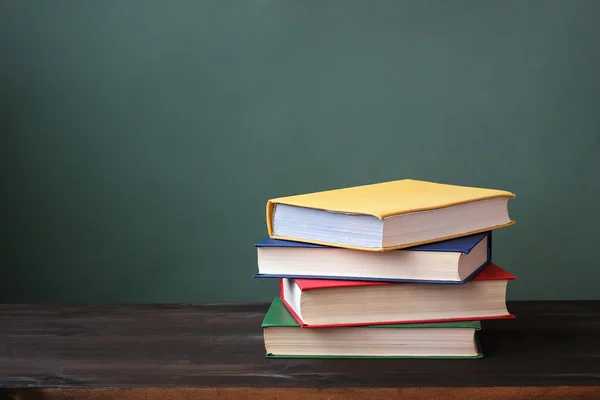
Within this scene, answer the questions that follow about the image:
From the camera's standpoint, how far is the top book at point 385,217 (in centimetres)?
75

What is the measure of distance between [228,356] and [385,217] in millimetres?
243

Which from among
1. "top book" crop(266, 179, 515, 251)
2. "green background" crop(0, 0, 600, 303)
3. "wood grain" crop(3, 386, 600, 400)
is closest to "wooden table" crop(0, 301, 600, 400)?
"wood grain" crop(3, 386, 600, 400)

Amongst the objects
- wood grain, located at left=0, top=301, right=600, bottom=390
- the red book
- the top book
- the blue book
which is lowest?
wood grain, located at left=0, top=301, right=600, bottom=390

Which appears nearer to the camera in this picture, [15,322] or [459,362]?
[459,362]

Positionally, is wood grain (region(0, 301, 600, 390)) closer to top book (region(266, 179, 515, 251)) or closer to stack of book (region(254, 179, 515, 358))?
stack of book (region(254, 179, 515, 358))

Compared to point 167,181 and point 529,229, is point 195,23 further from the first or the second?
point 529,229

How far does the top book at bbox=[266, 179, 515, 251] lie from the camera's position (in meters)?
0.75

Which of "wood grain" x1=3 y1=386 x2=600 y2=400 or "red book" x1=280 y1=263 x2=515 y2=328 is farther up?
"red book" x1=280 y1=263 x2=515 y2=328

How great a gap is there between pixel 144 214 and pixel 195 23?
0.52 meters

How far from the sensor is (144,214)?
1.79 meters

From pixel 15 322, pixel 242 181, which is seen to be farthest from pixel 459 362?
pixel 242 181

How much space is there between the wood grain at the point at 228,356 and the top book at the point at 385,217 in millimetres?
138

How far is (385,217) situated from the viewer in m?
0.73

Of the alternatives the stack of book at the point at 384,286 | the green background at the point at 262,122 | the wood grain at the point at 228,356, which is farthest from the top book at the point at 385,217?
the green background at the point at 262,122
